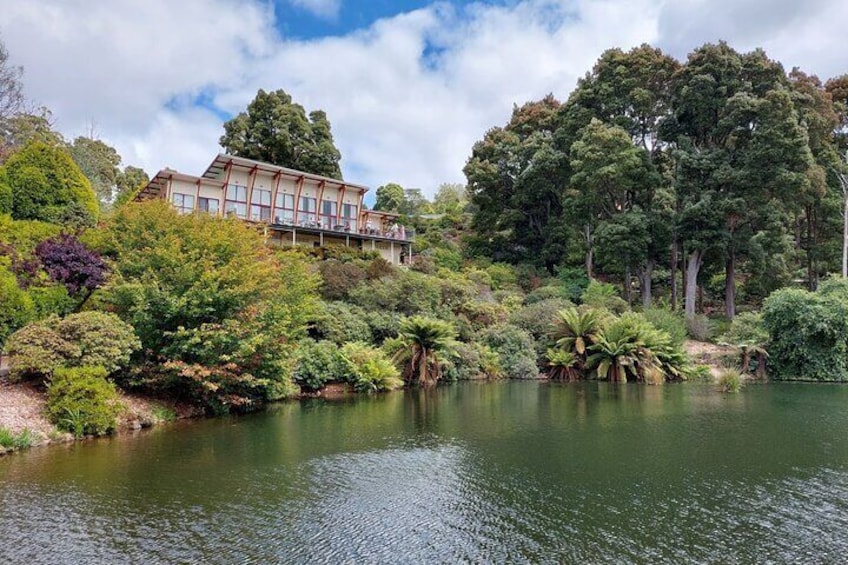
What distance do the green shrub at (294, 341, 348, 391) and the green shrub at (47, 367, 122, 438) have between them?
715 centimetres

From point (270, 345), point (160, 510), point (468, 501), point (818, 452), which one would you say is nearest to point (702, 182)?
point (818, 452)

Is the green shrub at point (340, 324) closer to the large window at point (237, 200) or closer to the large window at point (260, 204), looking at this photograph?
the large window at point (260, 204)

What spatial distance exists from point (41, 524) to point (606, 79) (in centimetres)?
3613

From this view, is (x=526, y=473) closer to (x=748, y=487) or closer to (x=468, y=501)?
(x=468, y=501)

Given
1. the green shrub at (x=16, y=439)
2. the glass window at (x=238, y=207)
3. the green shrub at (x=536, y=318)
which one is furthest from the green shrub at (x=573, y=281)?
the green shrub at (x=16, y=439)

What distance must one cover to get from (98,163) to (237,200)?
46.9 ft

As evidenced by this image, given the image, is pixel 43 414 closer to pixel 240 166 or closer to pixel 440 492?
pixel 440 492

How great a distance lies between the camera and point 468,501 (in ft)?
24.7

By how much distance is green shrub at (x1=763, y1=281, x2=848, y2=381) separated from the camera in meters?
23.3

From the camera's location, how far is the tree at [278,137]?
1695 inches

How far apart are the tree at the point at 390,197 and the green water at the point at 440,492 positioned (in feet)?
142

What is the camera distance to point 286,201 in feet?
120

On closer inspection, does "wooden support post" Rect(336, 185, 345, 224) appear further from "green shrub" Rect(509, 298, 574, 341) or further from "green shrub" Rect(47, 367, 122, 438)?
"green shrub" Rect(47, 367, 122, 438)

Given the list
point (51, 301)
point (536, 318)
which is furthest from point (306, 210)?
point (51, 301)
